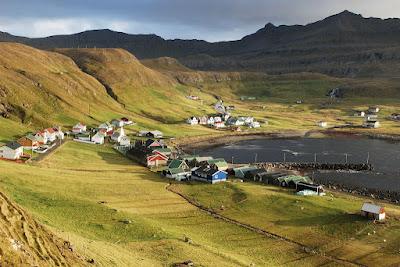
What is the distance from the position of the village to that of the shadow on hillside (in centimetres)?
218

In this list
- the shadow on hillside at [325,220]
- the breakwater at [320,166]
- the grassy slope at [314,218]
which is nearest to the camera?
the grassy slope at [314,218]

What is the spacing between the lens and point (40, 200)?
71.7 meters

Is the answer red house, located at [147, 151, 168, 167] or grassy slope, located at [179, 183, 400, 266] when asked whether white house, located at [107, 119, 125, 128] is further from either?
grassy slope, located at [179, 183, 400, 266]

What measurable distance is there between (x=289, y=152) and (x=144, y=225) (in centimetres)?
10915

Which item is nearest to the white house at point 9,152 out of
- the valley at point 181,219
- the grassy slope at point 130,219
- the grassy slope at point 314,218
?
the valley at point 181,219

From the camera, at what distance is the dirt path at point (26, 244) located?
30.1m

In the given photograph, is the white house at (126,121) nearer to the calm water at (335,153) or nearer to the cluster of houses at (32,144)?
the calm water at (335,153)

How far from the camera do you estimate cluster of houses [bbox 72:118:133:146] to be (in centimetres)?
14762

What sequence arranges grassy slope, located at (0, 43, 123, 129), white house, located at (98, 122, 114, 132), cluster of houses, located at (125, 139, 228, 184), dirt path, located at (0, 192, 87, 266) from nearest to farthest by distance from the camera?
dirt path, located at (0, 192, 87, 266) < cluster of houses, located at (125, 139, 228, 184) < grassy slope, located at (0, 43, 123, 129) < white house, located at (98, 122, 114, 132)

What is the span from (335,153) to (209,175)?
74207mm

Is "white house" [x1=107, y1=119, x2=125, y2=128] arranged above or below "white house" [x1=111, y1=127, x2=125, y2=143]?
above

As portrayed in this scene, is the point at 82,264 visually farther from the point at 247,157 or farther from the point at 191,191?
the point at 247,157

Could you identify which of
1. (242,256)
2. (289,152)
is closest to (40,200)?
(242,256)

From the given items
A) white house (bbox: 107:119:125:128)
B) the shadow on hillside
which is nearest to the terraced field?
the shadow on hillside
